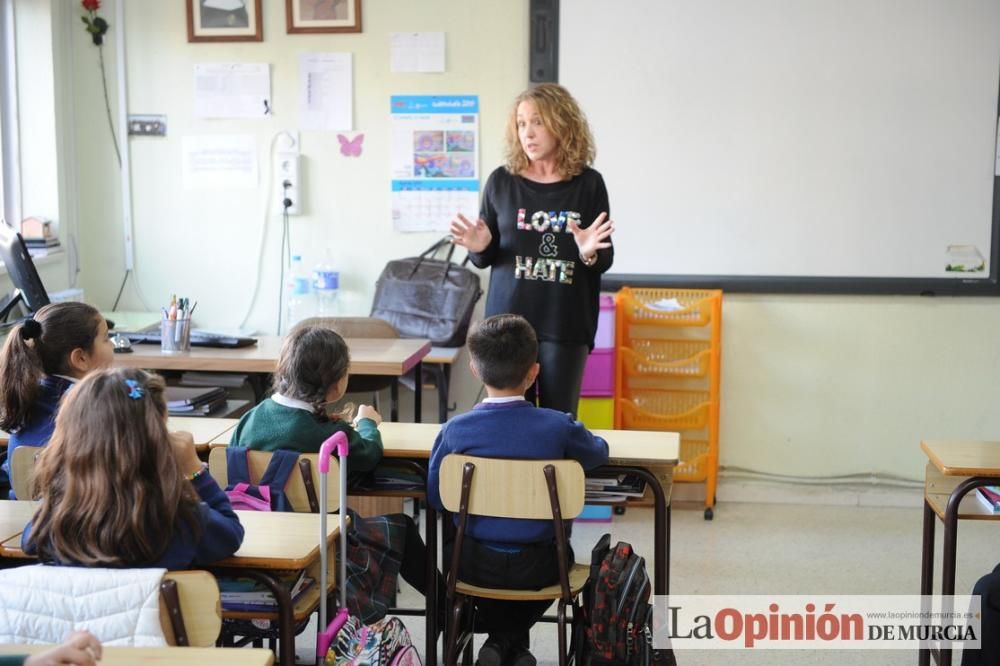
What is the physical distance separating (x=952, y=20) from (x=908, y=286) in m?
1.10

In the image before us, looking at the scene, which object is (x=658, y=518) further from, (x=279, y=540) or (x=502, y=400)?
(x=279, y=540)

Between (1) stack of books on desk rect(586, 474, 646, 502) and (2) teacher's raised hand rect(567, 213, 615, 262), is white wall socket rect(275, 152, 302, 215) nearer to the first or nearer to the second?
(2) teacher's raised hand rect(567, 213, 615, 262)

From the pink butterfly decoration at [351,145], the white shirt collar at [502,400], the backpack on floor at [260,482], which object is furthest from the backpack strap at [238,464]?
the pink butterfly decoration at [351,145]

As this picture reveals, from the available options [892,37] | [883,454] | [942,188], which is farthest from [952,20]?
[883,454]

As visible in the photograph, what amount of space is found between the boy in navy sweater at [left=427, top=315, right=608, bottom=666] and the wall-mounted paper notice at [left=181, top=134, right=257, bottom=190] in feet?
8.68

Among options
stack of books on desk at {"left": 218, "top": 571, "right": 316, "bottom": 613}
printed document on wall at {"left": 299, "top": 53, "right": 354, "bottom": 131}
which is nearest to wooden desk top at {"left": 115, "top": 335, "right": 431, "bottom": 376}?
printed document on wall at {"left": 299, "top": 53, "right": 354, "bottom": 131}

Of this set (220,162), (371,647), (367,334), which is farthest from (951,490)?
(220,162)

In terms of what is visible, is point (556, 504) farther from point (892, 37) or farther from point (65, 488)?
point (892, 37)

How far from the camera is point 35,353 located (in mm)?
2709

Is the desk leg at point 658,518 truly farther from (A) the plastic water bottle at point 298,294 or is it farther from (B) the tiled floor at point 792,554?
(A) the plastic water bottle at point 298,294

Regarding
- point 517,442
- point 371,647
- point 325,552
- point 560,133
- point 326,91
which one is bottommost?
point 371,647

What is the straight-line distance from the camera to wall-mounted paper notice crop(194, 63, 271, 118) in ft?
16.4

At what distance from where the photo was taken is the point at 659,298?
16.0 feet

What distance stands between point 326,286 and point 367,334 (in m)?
0.47
